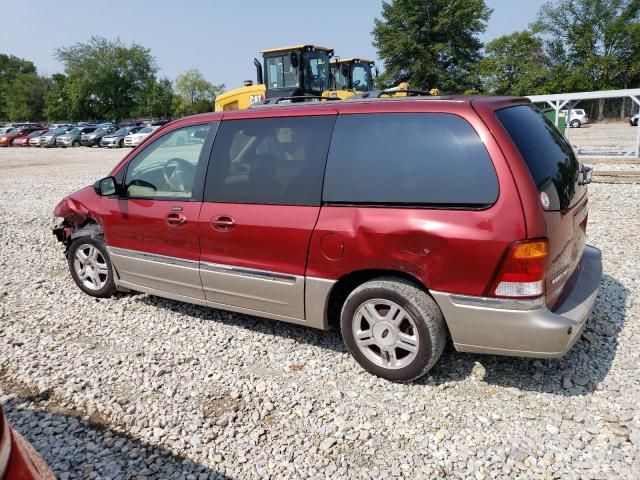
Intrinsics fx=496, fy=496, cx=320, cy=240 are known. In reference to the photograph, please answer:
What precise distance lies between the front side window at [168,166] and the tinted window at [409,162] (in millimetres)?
1359

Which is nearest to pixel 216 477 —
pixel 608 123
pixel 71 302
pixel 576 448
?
pixel 576 448

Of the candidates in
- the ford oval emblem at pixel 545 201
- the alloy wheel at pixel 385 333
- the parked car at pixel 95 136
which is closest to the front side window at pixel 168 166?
the alloy wheel at pixel 385 333

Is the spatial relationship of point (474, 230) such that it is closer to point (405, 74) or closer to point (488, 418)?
point (488, 418)

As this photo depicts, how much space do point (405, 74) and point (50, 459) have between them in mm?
53898

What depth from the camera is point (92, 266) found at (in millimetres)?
5105

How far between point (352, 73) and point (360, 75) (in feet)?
1.62

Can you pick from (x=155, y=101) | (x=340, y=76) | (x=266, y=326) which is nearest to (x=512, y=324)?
(x=266, y=326)

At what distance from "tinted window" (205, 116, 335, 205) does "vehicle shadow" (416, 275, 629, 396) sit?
155cm

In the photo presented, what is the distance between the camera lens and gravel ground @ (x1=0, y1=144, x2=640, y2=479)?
272 centimetres

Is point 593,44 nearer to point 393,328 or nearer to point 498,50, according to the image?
point 498,50

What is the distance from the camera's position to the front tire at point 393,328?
3178mm

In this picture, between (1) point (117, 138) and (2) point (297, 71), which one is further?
(1) point (117, 138)

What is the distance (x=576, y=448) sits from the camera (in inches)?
108

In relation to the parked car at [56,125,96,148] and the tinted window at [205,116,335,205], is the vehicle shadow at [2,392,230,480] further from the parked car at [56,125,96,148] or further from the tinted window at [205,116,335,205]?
the parked car at [56,125,96,148]
